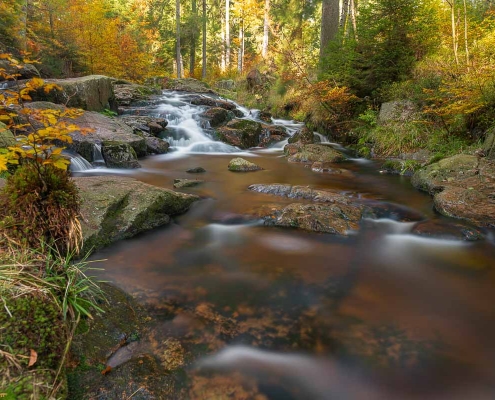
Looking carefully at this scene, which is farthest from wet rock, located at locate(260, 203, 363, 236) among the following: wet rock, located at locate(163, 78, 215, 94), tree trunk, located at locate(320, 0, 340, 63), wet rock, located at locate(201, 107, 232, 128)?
wet rock, located at locate(163, 78, 215, 94)

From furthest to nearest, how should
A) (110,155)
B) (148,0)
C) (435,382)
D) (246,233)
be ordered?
(148,0) → (110,155) → (246,233) → (435,382)

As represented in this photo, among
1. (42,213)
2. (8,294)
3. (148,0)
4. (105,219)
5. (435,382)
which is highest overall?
(148,0)

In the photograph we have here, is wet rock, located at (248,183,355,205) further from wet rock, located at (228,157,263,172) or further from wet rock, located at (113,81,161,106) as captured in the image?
wet rock, located at (113,81,161,106)

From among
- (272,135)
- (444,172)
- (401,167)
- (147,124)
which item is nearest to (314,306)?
(444,172)

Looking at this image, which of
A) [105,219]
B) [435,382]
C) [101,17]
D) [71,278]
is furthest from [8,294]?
[101,17]

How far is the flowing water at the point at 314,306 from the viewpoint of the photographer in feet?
7.35

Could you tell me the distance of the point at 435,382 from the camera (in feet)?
7.33

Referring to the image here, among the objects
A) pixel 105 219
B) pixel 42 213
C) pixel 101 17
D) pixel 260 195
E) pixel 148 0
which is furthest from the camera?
pixel 148 0

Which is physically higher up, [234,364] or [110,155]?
[110,155]

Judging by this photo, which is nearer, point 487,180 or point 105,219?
point 105,219

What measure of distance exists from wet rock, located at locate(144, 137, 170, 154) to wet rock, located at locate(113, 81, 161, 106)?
524cm

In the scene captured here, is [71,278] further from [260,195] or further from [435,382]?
[260,195]

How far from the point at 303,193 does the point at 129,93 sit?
13223mm

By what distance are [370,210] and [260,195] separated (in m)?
2.05
